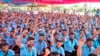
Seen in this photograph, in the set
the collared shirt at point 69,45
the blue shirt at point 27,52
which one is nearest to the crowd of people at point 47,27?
the collared shirt at point 69,45

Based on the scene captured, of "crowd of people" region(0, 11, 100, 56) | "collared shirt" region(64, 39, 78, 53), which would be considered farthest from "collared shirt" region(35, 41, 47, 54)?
"collared shirt" region(64, 39, 78, 53)

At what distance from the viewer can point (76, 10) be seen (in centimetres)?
643

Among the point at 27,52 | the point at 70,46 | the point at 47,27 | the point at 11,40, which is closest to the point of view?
the point at 27,52

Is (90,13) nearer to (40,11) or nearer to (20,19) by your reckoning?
(40,11)

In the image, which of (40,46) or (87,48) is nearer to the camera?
(87,48)

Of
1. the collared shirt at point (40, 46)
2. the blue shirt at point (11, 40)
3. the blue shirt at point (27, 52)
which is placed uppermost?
the blue shirt at point (27, 52)

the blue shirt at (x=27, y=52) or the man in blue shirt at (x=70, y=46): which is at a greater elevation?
the blue shirt at (x=27, y=52)

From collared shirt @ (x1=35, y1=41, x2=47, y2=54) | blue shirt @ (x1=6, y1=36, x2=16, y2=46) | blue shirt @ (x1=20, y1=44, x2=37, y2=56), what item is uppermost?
blue shirt @ (x1=20, y1=44, x2=37, y2=56)

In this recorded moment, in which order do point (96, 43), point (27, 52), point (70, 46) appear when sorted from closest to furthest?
point (27, 52)
point (96, 43)
point (70, 46)

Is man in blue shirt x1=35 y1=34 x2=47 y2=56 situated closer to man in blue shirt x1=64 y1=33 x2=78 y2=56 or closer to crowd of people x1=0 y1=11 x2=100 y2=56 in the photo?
crowd of people x1=0 y1=11 x2=100 y2=56

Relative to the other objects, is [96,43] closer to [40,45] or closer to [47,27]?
[40,45]

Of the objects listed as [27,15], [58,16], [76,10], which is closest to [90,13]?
[76,10]

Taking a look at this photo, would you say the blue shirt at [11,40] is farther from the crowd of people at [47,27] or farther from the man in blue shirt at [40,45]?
the man in blue shirt at [40,45]

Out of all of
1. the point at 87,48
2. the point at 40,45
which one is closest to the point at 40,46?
the point at 40,45
